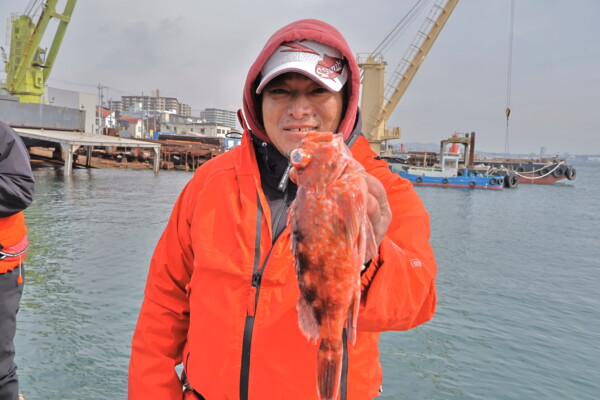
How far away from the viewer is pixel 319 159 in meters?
1.45

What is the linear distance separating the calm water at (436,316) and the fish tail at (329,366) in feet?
16.4

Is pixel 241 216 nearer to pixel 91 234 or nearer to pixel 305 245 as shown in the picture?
pixel 305 245

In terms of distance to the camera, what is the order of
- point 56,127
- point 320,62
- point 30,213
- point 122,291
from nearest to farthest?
1. point 320,62
2. point 122,291
3. point 30,213
4. point 56,127

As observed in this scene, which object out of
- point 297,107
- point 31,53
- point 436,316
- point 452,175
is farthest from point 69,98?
point 297,107

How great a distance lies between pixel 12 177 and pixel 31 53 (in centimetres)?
4116

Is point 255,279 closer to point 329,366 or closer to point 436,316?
point 329,366

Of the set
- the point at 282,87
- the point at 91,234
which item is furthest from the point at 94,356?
the point at 91,234

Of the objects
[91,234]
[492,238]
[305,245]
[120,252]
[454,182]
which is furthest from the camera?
[454,182]

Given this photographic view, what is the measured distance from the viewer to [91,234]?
14.5 m

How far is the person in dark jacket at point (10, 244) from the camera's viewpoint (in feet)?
11.3

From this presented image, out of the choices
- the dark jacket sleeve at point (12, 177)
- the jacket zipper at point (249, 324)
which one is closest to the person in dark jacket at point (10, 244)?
the dark jacket sleeve at point (12, 177)

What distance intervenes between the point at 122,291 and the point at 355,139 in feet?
27.5

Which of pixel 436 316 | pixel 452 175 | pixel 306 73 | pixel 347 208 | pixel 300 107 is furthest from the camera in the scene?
pixel 452 175

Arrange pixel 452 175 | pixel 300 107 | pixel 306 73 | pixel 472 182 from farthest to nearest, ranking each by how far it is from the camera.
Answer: pixel 452 175 → pixel 472 182 → pixel 300 107 → pixel 306 73
